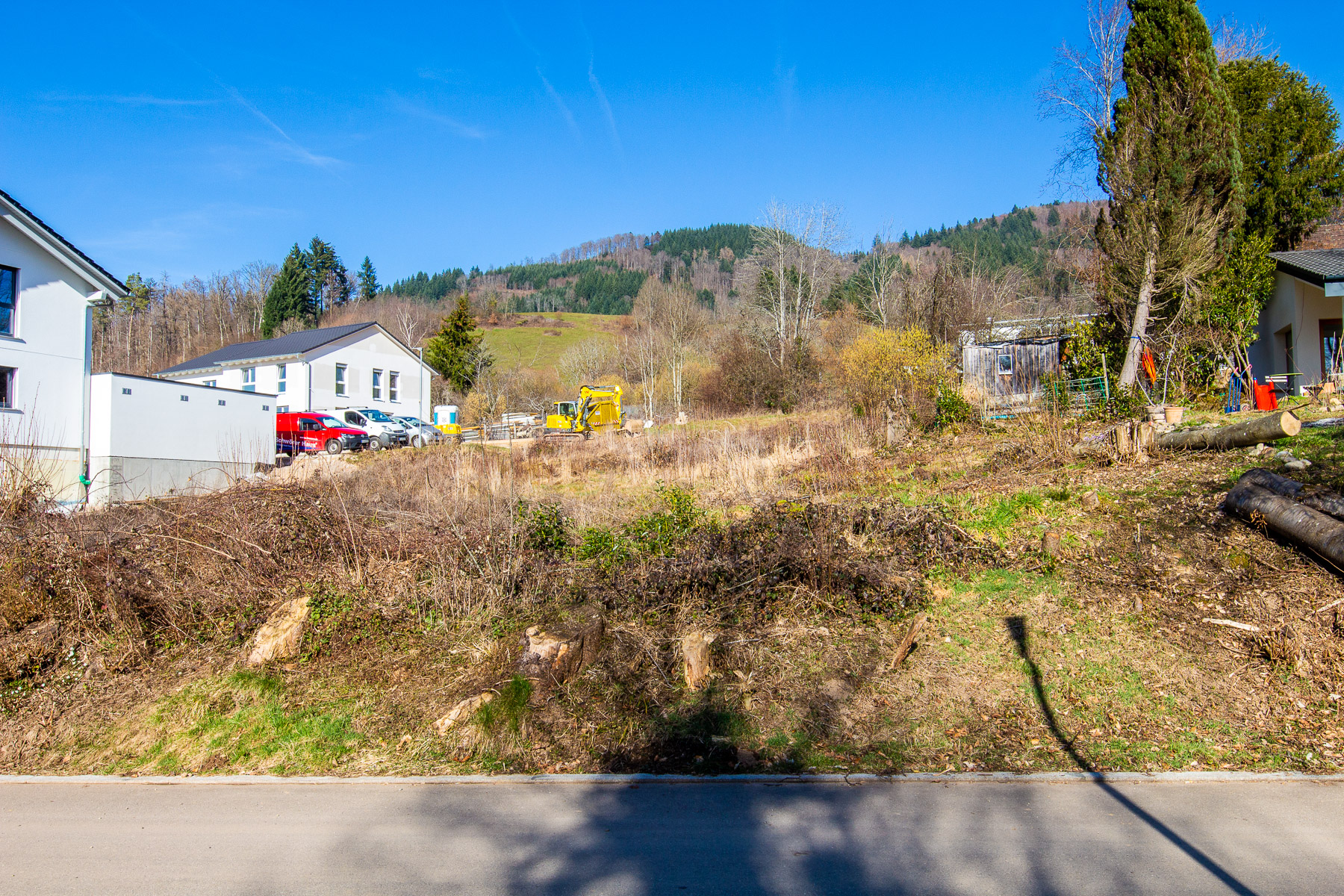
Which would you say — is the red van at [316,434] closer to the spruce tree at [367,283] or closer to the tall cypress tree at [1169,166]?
the tall cypress tree at [1169,166]

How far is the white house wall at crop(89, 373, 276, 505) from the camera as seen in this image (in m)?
21.0

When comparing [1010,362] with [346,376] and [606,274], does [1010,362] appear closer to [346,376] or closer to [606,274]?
[346,376]

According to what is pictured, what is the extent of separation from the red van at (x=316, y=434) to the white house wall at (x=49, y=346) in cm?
868

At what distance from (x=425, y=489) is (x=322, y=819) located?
659 centimetres

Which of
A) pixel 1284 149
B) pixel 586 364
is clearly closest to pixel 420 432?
pixel 586 364

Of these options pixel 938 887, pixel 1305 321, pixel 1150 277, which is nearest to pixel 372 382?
pixel 1150 277

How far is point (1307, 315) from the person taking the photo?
747 inches

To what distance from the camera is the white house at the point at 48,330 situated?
763 inches

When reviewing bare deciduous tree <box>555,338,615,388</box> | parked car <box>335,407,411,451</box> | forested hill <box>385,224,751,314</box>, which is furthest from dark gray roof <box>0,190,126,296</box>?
forested hill <box>385,224,751,314</box>

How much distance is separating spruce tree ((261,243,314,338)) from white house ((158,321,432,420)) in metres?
27.9

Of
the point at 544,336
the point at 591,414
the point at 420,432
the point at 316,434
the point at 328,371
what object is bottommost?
the point at 316,434

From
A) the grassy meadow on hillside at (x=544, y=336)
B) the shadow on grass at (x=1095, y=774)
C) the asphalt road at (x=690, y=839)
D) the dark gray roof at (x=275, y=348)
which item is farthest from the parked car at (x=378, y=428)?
the grassy meadow on hillside at (x=544, y=336)

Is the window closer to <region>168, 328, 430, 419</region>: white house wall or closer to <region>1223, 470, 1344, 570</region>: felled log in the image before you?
<region>168, 328, 430, 419</region>: white house wall

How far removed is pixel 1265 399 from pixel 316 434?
29.7 metres
